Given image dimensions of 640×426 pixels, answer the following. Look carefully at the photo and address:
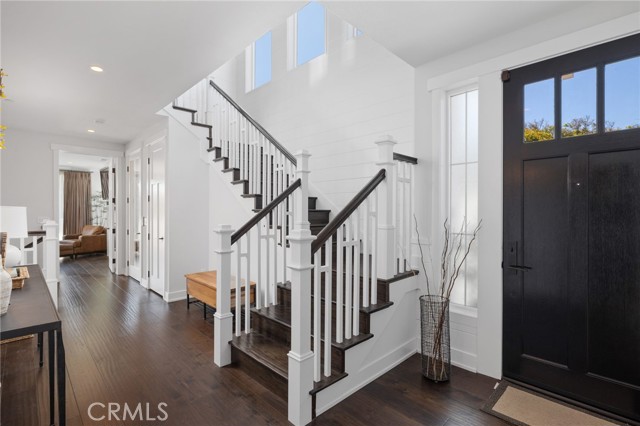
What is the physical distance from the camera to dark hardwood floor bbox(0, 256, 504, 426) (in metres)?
2.10

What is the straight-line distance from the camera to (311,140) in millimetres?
4660

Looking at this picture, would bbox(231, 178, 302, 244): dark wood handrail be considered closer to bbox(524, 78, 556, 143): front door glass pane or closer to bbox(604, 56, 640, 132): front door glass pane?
bbox(524, 78, 556, 143): front door glass pane

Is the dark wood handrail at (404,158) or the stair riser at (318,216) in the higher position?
the dark wood handrail at (404,158)

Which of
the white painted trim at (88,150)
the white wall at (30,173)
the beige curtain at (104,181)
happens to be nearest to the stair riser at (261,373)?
the white wall at (30,173)

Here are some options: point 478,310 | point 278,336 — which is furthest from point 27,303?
point 478,310

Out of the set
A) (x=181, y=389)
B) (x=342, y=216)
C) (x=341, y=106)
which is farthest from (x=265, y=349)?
(x=341, y=106)

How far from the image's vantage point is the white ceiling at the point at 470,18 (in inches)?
84.0

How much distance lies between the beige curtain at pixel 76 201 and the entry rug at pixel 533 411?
12373mm

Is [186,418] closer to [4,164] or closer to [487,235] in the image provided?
[487,235]

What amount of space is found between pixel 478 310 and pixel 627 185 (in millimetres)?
1328

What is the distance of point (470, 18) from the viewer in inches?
90.7

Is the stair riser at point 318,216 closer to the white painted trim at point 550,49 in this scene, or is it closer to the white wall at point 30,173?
the white painted trim at point 550,49

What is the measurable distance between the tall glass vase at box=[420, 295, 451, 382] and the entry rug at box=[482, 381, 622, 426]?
0.37 meters

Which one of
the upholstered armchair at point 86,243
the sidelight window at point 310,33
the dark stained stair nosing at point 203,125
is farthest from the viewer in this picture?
the upholstered armchair at point 86,243
